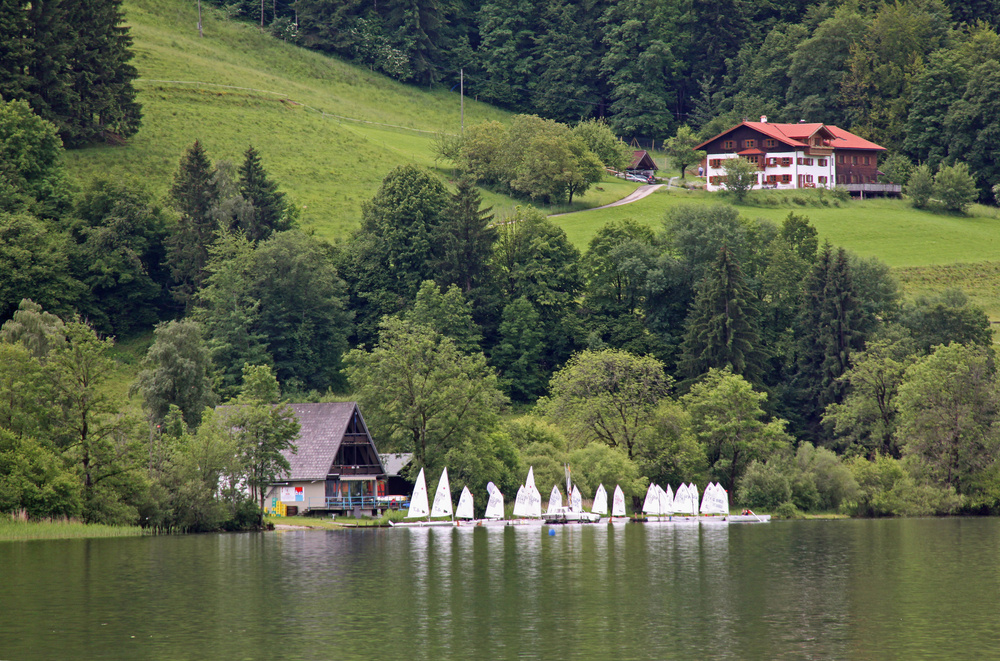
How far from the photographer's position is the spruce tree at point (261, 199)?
349 feet

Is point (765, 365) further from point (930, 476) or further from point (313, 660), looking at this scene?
point (313, 660)

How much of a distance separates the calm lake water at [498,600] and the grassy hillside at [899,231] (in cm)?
6954

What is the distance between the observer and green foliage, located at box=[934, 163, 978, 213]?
142 m

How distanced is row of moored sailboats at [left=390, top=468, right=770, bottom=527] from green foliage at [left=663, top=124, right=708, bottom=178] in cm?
8302

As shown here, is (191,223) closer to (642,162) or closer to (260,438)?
(260,438)

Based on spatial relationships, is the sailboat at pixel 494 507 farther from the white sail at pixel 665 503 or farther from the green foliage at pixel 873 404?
the green foliage at pixel 873 404

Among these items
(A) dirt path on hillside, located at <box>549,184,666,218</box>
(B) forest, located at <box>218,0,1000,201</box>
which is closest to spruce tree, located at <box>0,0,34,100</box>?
(A) dirt path on hillside, located at <box>549,184,666,218</box>

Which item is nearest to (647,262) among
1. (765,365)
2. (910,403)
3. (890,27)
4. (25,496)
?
(765,365)

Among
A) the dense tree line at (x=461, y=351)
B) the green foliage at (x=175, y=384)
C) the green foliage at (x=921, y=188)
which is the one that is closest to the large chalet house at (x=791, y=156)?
the green foliage at (x=921, y=188)

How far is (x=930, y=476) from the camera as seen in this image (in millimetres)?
76000

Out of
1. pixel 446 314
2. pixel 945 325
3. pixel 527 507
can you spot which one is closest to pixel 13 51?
pixel 446 314

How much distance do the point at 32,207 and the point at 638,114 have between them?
349 feet

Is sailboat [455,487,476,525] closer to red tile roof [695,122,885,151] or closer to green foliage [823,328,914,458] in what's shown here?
green foliage [823,328,914,458]

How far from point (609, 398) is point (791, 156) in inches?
3085
